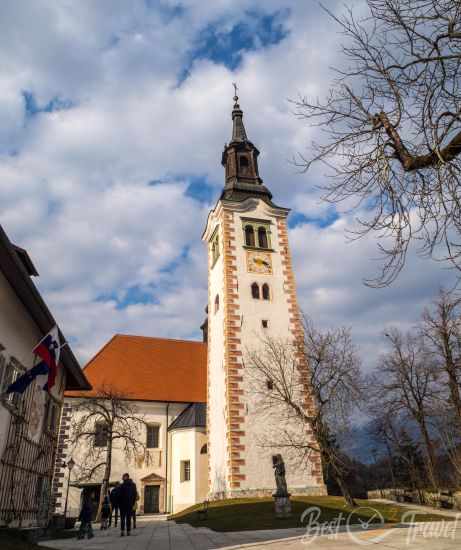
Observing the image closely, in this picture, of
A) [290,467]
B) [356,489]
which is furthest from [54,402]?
[356,489]

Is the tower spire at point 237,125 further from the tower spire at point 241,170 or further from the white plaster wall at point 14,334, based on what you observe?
the white plaster wall at point 14,334

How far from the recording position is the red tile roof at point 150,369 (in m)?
31.7

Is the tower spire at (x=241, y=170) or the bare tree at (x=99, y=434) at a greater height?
the tower spire at (x=241, y=170)

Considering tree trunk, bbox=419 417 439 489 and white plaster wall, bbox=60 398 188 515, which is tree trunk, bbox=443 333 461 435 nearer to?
tree trunk, bbox=419 417 439 489

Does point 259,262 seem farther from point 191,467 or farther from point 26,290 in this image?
point 26,290

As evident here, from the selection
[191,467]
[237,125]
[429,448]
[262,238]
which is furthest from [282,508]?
[237,125]

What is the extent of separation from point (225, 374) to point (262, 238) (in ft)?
33.4

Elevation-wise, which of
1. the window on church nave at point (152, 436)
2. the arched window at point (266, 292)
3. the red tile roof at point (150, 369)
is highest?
the arched window at point (266, 292)

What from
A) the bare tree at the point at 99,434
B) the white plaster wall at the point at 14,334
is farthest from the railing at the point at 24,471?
the bare tree at the point at 99,434

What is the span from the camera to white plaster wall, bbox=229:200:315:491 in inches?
891

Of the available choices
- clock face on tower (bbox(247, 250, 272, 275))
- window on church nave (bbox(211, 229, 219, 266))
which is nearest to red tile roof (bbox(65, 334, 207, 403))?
window on church nave (bbox(211, 229, 219, 266))

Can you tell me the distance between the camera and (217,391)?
26578mm

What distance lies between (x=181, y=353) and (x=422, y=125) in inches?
1315

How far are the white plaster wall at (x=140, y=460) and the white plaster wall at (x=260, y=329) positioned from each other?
8991mm
